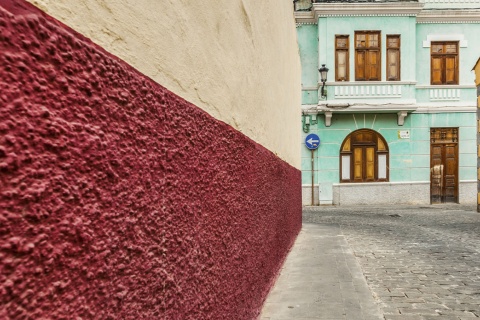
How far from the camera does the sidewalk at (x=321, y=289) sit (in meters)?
3.44

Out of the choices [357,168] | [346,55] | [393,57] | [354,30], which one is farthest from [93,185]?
[393,57]

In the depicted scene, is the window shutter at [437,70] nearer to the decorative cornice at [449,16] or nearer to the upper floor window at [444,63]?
the upper floor window at [444,63]

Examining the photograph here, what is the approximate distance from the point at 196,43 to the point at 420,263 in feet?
16.7

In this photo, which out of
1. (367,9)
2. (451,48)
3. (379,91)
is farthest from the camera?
(451,48)

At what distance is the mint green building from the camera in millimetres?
15586

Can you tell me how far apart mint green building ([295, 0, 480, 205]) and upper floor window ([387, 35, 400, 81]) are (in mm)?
37

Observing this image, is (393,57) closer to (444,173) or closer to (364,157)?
(364,157)

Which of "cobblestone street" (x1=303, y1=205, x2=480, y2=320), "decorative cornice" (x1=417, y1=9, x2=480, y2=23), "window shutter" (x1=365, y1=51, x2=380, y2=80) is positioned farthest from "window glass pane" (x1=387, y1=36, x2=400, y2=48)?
"cobblestone street" (x1=303, y1=205, x2=480, y2=320)

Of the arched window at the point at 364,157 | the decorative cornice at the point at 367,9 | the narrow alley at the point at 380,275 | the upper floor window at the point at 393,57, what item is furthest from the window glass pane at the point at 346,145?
the narrow alley at the point at 380,275

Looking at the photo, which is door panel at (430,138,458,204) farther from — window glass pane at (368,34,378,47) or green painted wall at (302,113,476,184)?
window glass pane at (368,34,378,47)

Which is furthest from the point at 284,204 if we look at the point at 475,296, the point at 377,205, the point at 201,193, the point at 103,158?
the point at 377,205

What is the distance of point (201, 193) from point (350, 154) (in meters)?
15.0

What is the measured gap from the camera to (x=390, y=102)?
1541cm

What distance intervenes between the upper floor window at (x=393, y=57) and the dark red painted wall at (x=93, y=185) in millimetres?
15526
